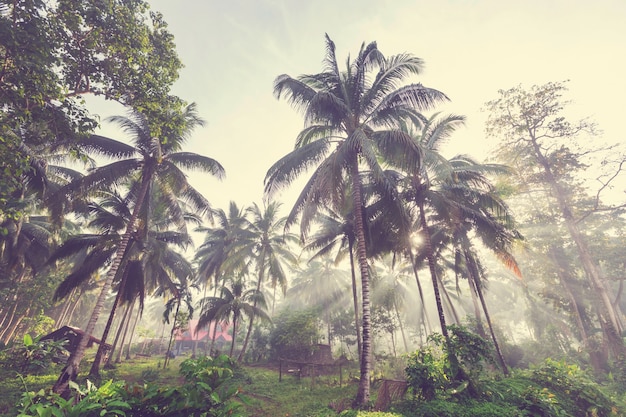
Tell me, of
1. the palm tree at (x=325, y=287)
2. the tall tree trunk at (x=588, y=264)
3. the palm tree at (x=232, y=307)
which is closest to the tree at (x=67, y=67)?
the palm tree at (x=232, y=307)

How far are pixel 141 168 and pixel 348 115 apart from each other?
11.1m

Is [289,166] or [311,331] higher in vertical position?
[289,166]

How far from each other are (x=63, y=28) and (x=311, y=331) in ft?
65.9

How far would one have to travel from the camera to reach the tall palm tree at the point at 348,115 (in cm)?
1062

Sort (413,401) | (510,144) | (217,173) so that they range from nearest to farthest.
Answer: (413,401) → (217,173) → (510,144)

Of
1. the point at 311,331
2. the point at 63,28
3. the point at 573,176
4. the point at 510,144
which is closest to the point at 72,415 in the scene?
the point at 63,28

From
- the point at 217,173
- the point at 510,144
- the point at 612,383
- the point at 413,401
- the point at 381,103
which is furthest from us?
the point at 510,144

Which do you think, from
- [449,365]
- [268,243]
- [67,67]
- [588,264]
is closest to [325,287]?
[268,243]

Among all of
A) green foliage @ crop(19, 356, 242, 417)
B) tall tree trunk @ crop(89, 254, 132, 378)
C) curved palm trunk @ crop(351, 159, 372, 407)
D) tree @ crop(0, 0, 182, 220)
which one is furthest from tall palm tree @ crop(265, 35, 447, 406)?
tall tree trunk @ crop(89, 254, 132, 378)

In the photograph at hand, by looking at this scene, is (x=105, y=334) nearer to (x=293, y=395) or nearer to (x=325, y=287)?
(x=293, y=395)

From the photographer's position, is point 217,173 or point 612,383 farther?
point 217,173

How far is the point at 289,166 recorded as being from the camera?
11.5 m

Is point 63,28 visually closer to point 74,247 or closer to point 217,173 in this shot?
point 217,173

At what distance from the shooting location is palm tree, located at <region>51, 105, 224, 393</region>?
457 inches
